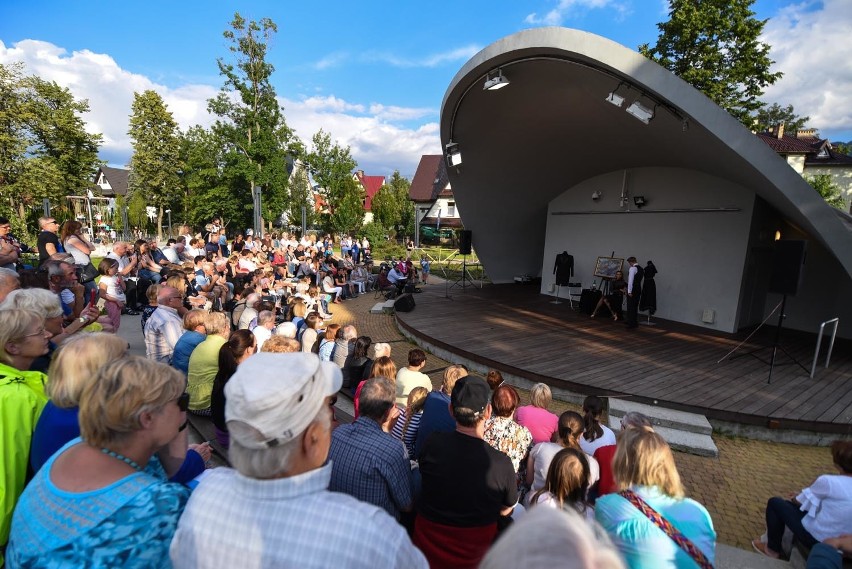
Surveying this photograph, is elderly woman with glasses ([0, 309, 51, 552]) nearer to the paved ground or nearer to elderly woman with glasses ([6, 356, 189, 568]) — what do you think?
elderly woman with glasses ([6, 356, 189, 568])

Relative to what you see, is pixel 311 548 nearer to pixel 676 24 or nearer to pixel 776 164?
pixel 776 164

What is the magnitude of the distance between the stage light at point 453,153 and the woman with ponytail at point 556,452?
798 centimetres

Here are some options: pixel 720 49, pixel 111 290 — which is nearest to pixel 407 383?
pixel 111 290

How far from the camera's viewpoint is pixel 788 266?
5777mm

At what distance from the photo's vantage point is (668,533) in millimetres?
1479

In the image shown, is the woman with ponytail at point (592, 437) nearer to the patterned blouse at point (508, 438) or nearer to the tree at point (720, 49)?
the patterned blouse at point (508, 438)

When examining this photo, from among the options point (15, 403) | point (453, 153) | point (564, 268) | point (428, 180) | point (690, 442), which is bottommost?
point (690, 442)

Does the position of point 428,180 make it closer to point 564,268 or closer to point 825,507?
point 564,268

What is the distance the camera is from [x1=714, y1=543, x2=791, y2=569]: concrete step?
2631 mm

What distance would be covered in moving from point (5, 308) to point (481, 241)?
1182 centimetres

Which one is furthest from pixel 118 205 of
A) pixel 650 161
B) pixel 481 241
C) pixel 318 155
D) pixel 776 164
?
pixel 776 164

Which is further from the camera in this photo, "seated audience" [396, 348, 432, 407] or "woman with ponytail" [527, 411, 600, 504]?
"seated audience" [396, 348, 432, 407]

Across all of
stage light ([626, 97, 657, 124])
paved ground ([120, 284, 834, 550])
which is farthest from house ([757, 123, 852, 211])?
paved ground ([120, 284, 834, 550])

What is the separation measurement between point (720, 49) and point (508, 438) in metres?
24.0
